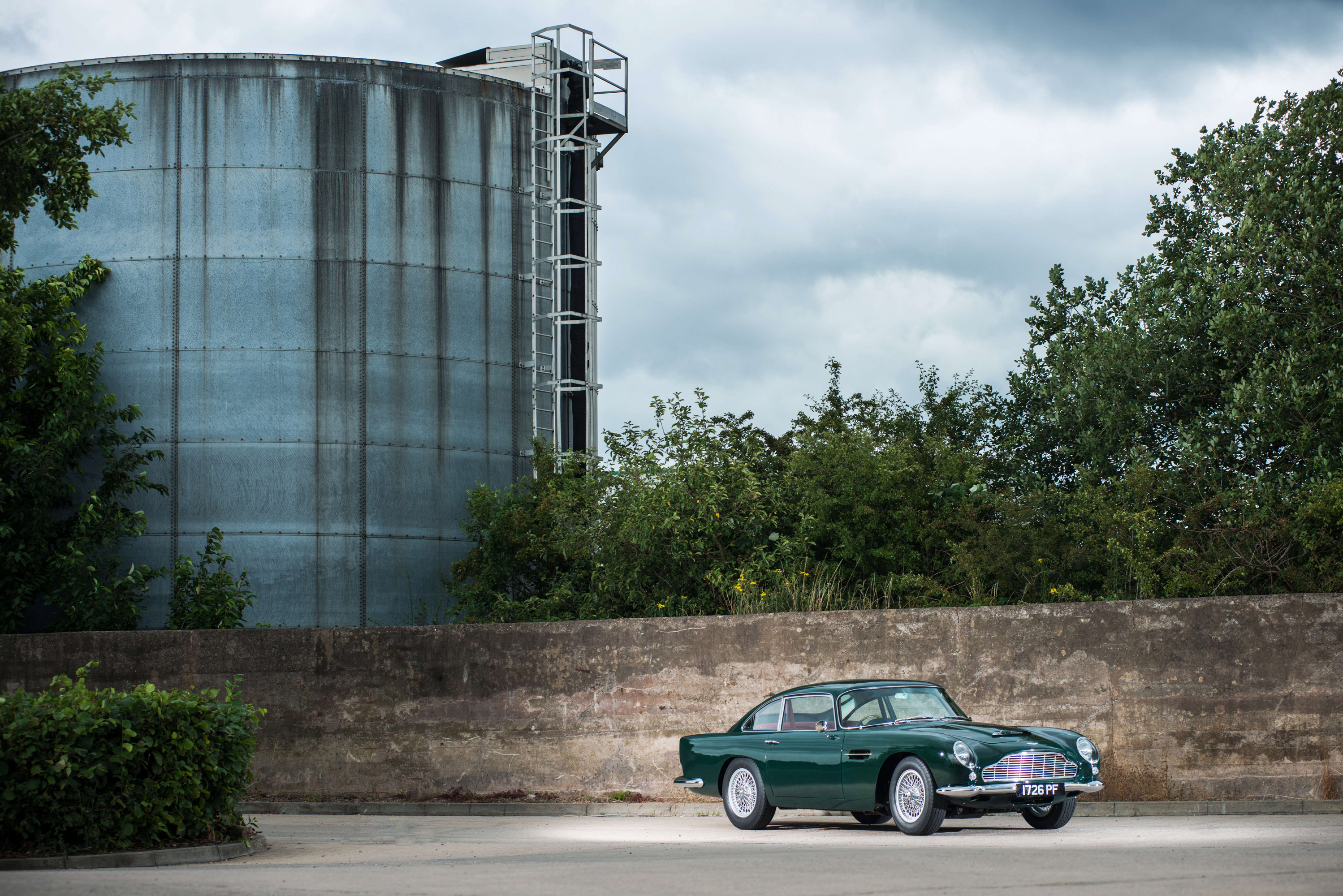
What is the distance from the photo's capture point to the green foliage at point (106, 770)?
10.7 m

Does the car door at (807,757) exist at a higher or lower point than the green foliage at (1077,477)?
lower

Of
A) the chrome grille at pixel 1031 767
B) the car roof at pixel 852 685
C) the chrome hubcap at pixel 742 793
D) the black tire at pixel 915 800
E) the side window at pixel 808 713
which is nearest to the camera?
the chrome grille at pixel 1031 767

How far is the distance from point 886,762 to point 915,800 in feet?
1.47

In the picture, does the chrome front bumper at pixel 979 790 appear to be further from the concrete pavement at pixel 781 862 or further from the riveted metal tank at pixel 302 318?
the riveted metal tank at pixel 302 318

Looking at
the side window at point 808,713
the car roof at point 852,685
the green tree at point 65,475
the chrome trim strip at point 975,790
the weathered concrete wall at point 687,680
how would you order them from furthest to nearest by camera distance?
1. the green tree at point 65,475
2. the weathered concrete wall at point 687,680
3. the car roof at point 852,685
4. the side window at point 808,713
5. the chrome trim strip at point 975,790

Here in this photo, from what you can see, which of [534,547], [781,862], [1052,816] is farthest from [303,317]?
[781,862]

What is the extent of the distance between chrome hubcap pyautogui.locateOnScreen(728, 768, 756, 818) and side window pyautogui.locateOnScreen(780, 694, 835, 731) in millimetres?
624

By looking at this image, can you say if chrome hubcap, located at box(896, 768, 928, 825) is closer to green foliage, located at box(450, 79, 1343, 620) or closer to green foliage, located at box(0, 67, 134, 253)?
green foliage, located at box(450, 79, 1343, 620)

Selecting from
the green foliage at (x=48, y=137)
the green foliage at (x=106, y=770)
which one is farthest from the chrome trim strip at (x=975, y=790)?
the green foliage at (x=48, y=137)

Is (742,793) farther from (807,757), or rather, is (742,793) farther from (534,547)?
(534,547)

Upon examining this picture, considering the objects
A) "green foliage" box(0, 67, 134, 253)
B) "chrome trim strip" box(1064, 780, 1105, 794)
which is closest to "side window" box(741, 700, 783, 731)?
"chrome trim strip" box(1064, 780, 1105, 794)

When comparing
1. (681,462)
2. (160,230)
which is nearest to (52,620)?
(160,230)

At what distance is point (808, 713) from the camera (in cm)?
1350

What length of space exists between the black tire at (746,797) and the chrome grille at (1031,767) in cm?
251
